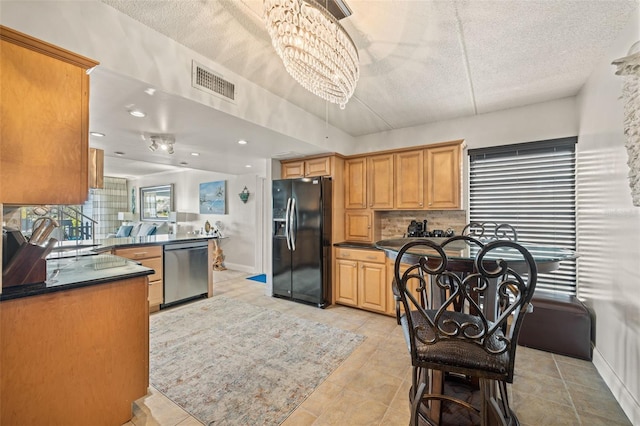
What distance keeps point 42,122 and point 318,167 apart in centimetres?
290

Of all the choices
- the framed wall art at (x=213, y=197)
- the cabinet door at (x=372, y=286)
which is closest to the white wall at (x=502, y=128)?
the cabinet door at (x=372, y=286)

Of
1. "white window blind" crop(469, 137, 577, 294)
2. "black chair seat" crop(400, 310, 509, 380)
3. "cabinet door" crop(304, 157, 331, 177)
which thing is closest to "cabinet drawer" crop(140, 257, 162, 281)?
"cabinet door" crop(304, 157, 331, 177)

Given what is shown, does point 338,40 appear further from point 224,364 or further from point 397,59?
point 224,364

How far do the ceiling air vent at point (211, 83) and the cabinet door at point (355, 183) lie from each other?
6.91 ft

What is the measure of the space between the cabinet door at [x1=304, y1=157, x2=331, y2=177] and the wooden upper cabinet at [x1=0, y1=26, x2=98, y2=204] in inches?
106

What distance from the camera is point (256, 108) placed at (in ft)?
8.13

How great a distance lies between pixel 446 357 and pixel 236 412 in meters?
1.43

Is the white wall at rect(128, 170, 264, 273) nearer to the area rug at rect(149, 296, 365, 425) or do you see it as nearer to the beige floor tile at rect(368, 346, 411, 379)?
the area rug at rect(149, 296, 365, 425)

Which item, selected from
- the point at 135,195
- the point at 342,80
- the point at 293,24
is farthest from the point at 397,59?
the point at 135,195

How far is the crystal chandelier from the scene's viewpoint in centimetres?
126

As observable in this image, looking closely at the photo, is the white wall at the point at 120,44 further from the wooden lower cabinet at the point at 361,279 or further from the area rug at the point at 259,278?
the area rug at the point at 259,278

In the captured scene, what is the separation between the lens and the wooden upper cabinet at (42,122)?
4.16 feet

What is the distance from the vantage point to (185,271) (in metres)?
3.87

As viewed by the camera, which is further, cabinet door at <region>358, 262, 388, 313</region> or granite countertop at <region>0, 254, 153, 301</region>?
cabinet door at <region>358, 262, 388, 313</region>
